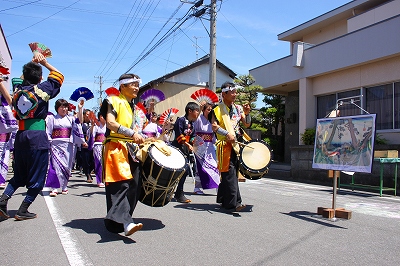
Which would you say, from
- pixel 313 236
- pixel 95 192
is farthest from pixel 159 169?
pixel 95 192

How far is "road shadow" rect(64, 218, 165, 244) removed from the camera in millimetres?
4434

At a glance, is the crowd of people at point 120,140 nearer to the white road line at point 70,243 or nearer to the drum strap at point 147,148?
the drum strap at point 147,148

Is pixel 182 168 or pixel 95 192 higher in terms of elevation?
pixel 182 168

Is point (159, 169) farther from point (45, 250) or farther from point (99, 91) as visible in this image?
point (99, 91)

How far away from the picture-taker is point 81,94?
24.7ft

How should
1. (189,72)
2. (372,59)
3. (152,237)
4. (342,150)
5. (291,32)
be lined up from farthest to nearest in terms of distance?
1. (189,72)
2. (291,32)
3. (372,59)
4. (342,150)
5. (152,237)

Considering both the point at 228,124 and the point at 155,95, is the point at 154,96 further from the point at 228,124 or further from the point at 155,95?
the point at 228,124

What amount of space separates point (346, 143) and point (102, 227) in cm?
381

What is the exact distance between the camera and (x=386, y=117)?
12.5 meters

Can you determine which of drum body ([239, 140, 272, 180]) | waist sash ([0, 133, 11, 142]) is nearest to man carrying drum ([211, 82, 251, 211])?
drum body ([239, 140, 272, 180])

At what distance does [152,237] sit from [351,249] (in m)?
2.22

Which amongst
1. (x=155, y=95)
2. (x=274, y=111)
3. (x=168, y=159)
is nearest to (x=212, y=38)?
(x=274, y=111)

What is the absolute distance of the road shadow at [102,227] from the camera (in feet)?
14.5

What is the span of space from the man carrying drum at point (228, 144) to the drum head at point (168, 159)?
1276mm
